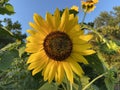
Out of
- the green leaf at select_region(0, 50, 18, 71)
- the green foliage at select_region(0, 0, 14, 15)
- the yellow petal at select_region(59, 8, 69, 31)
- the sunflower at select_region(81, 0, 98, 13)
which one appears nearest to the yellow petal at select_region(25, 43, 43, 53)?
the yellow petal at select_region(59, 8, 69, 31)

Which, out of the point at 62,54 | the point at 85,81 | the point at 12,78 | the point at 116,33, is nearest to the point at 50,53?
the point at 62,54

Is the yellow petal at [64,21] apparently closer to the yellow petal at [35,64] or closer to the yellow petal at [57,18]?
the yellow petal at [57,18]

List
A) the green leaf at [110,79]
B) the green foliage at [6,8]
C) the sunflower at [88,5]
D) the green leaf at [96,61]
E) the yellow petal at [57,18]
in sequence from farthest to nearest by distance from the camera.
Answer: the sunflower at [88,5] < the green foliage at [6,8] < the green leaf at [96,61] < the green leaf at [110,79] < the yellow petal at [57,18]

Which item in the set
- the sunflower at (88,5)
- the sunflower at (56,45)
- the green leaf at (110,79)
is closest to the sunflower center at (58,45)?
the sunflower at (56,45)

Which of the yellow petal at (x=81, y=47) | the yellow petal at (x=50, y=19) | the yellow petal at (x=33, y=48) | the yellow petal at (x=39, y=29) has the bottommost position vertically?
the yellow petal at (x=81, y=47)

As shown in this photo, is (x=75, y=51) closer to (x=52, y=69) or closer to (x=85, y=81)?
(x=52, y=69)

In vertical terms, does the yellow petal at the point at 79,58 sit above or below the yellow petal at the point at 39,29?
below
